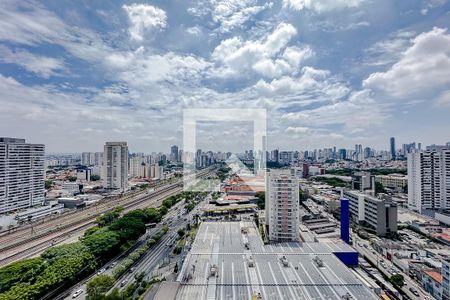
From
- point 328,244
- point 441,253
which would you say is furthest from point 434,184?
point 328,244

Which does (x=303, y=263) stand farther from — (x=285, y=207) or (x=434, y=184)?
(x=434, y=184)

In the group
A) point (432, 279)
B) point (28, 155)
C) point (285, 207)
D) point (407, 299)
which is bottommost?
point (407, 299)

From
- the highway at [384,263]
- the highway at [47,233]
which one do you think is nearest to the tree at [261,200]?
the highway at [384,263]

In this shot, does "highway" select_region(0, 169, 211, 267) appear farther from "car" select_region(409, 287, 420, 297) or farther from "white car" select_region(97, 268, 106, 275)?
"car" select_region(409, 287, 420, 297)

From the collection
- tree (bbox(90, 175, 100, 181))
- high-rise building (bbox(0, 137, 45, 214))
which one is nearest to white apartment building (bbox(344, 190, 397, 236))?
high-rise building (bbox(0, 137, 45, 214))

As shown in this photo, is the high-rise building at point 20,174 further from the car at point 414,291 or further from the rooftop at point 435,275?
the rooftop at point 435,275
